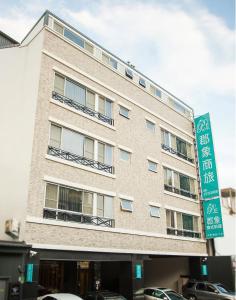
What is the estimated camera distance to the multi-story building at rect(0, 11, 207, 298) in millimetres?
16031

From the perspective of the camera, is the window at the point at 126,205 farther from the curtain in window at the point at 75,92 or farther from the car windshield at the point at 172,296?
the curtain in window at the point at 75,92

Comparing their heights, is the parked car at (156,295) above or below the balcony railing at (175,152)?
below

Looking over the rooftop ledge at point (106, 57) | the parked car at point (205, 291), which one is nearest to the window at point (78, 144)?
the rooftop ledge at point (106, 57)

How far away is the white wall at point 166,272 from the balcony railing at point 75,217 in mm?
10097

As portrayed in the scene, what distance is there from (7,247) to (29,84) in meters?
9.11

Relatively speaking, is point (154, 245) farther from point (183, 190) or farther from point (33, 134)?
point (33, 134)

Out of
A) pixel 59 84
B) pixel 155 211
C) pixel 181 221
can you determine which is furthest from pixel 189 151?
pixel 59 84

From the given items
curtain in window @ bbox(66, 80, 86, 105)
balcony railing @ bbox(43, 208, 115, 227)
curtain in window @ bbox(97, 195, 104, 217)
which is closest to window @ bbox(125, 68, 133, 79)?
curtain in window @ bbox(66, 80, 86, 105)

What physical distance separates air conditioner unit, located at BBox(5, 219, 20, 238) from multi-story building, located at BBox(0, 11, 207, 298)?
0.17 ft

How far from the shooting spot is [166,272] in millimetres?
27188

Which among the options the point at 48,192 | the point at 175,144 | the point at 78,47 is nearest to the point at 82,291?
the point at 48,192

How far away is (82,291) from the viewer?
21469 mm

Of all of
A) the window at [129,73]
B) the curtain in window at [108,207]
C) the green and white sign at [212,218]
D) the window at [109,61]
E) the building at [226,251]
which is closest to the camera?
the curtain in window at [108,207]

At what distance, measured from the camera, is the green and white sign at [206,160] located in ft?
85.4
